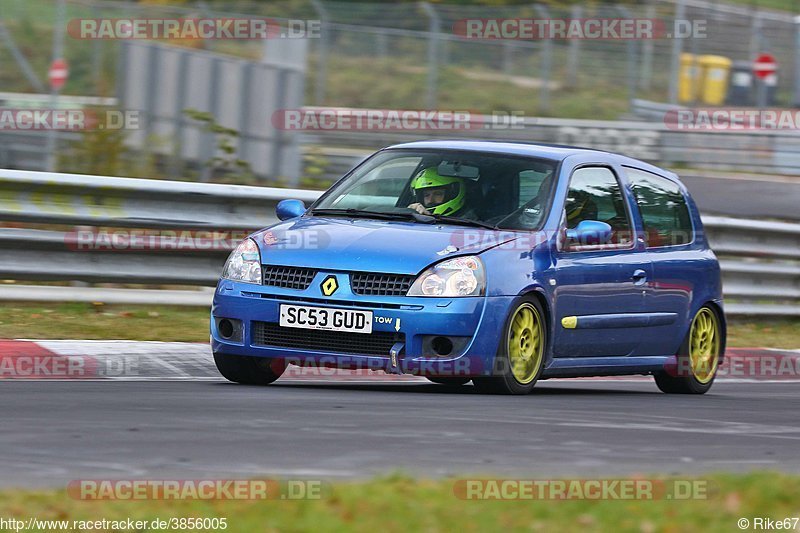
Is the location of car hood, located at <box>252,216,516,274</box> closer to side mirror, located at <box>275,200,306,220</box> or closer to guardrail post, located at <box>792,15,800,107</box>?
side mirror, located at <box>275,200,306,220</box>

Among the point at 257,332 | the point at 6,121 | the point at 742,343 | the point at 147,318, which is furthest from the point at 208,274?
the point at 6,121

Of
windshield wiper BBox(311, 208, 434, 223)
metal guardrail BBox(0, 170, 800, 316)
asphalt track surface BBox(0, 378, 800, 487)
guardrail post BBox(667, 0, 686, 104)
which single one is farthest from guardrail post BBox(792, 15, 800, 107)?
windshield wiper BBox(311, 208, 434, 223)

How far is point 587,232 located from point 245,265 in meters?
2.04

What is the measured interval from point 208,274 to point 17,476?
6574 mm

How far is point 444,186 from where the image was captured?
384 inches

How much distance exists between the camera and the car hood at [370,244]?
8.79m

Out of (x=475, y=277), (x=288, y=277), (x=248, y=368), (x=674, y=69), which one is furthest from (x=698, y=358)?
Result: (x=674, y=69)

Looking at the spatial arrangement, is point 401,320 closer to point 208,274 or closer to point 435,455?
point 435,455

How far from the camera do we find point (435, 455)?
21.6 feet

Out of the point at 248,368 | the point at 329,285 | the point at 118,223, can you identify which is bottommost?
the point at 248,368

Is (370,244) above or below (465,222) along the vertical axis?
below

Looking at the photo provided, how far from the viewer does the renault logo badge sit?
8.79 meters

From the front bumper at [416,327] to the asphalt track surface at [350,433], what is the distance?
0.58ft

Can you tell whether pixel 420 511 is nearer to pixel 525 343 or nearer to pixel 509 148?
pixel 525 343
